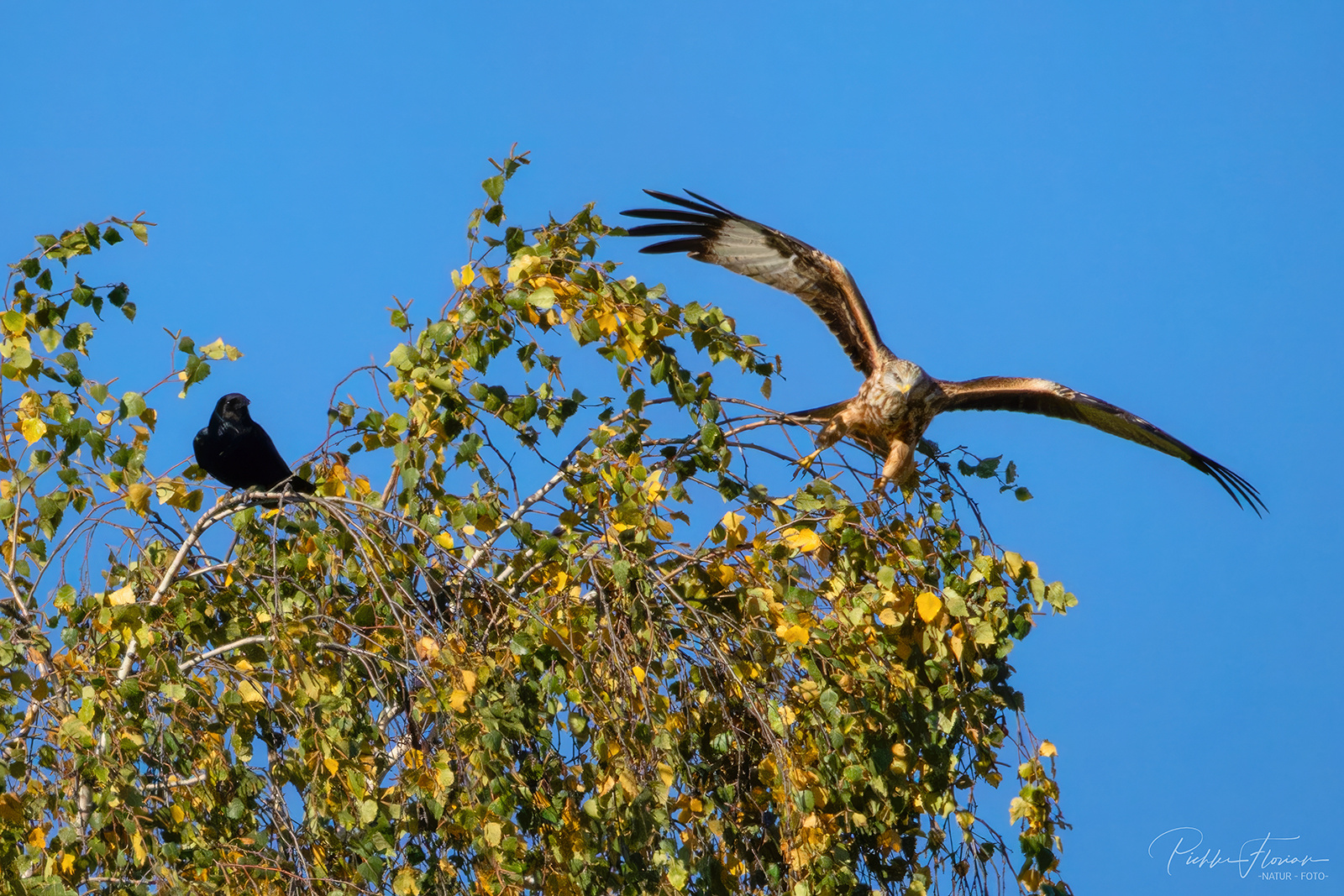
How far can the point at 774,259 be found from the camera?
5.00 meters

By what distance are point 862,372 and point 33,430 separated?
3051 mm

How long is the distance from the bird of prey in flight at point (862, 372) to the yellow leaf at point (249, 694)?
8.58 feet

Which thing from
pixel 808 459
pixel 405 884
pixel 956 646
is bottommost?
pixel 405 884

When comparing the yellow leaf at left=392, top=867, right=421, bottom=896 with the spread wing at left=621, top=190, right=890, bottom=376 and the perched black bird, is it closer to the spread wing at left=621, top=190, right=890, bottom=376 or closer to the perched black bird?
the perched black bird

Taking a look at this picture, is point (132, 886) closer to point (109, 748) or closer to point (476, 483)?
point (109, 748)

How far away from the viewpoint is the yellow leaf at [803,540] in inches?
112

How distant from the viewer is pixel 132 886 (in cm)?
236

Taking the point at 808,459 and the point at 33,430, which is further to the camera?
the point at 808,459

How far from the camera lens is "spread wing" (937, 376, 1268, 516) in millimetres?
4930

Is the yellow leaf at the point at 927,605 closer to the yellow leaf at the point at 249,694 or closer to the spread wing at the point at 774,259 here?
the yellow leaf at the point at 249,694

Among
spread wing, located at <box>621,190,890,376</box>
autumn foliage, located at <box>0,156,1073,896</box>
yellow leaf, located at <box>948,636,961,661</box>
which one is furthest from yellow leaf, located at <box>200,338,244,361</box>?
spread wing, located at <box>621,190,890,376</box>

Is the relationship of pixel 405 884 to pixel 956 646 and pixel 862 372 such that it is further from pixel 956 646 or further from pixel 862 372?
pixel 862 372

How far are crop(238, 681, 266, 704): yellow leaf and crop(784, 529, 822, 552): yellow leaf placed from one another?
1.08 metres

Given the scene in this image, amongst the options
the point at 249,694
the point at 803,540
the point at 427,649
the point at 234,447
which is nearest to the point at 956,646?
the point at 803,540
